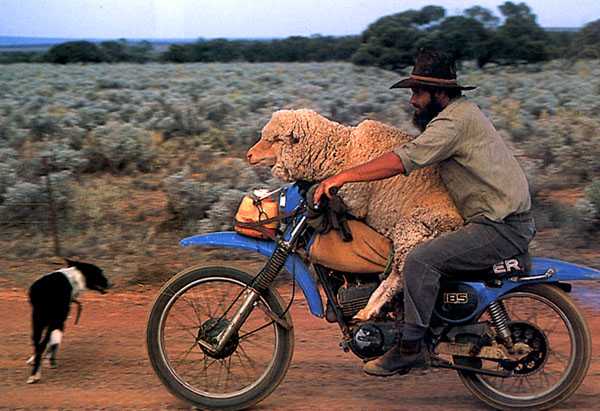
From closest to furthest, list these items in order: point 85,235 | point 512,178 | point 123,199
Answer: point 512,178 < point 85,235 < point 123,199

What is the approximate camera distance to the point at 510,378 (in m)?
5.27

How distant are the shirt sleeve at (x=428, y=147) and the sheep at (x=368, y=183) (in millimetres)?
342

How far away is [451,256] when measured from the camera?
15.9ft

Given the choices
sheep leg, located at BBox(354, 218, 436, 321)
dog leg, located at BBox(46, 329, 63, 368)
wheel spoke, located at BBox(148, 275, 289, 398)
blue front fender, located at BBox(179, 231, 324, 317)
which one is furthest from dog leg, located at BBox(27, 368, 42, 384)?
sheep leg, located at BBox(354, 218, 436, 321)

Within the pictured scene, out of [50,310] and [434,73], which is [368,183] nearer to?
[434,73]

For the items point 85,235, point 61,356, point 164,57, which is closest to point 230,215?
point 85,235

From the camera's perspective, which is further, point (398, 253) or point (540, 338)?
point (540, 338)

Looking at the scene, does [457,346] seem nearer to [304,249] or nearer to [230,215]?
[304,249]

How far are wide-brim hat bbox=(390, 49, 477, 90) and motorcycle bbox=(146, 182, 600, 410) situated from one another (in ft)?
2.90

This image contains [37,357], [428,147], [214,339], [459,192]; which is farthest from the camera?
[37,357]

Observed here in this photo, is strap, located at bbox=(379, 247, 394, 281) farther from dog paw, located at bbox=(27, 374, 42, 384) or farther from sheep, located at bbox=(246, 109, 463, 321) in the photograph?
dog paw, located at bbox=(27, 374, 42, 384)

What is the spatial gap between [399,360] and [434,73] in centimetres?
161

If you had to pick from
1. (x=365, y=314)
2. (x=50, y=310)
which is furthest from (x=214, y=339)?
(x=50, y=310)

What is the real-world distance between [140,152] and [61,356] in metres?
8.32
